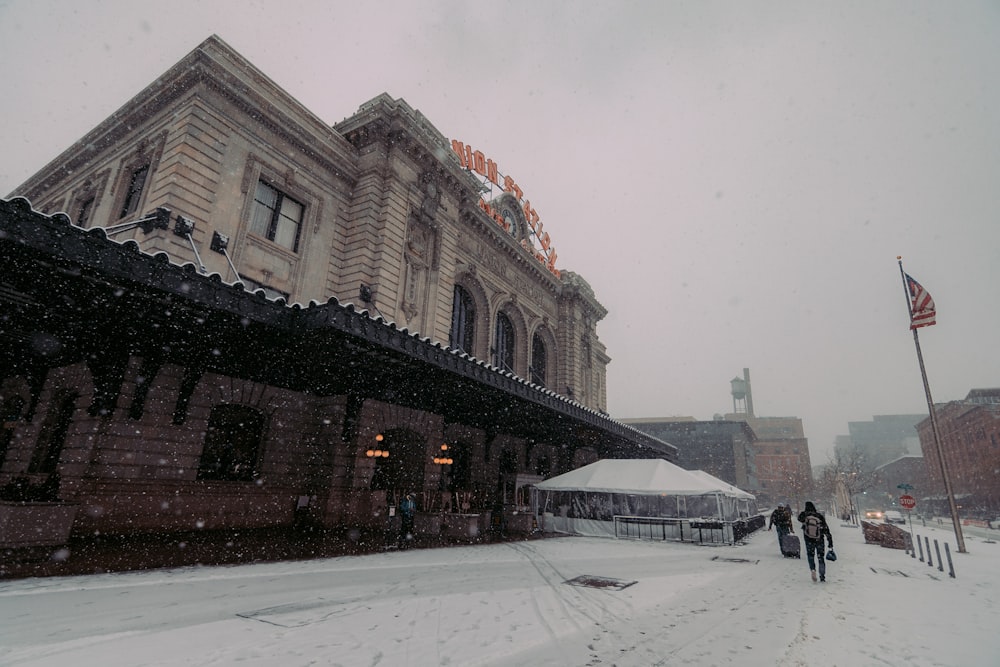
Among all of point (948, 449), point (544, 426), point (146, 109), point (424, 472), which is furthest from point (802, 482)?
point (146, 109)

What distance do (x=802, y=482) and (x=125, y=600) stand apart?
93881 millimetres

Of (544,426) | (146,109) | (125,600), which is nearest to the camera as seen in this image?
(125,600)

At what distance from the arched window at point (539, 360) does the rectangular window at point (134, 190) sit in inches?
864

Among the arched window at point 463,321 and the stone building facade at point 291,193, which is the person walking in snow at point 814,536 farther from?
the arched window at point 463,321

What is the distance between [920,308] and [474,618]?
19131 mm

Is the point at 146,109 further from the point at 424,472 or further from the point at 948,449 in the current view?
the point at 948,449

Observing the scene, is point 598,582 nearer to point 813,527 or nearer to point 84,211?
point 813,527

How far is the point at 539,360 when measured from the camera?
1308 inches

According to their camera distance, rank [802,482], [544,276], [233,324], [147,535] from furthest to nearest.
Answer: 1. [802,482]
2. [544,276]
3. [147,535]
4. [233,324]

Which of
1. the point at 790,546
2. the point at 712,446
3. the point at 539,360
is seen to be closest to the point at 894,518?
the point at 712,446

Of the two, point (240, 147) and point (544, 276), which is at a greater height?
point (544, 276)

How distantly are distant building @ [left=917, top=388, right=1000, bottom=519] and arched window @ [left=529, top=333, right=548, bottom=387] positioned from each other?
44.0 meters

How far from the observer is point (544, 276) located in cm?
3178

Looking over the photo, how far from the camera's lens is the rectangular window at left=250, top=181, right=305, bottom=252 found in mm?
16188
